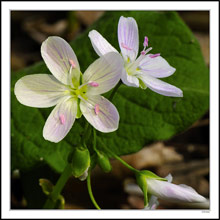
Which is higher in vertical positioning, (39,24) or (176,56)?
(39,24)

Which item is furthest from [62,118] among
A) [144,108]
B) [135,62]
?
[144,108]

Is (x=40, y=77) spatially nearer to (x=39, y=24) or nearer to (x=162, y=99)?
(x=162, y=99)

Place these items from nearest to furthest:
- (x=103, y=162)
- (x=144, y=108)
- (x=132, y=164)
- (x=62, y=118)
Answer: (x=62, y=118)
(x=103, y=162)
(x=144, y=108)
(x=132, y=164)

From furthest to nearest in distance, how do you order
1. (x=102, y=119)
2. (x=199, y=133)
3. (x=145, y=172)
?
(x=199, y=133), (x=145, y=172), (x=102, y=119)

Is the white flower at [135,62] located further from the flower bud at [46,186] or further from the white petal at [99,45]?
the flower bud at [46,186]

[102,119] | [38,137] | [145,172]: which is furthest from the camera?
[38,137]

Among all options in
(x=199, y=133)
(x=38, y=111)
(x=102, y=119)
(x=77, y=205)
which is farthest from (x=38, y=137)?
(x=199, y=133)

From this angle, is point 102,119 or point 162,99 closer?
point 102,119

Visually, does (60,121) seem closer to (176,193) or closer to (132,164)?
(176,193)
